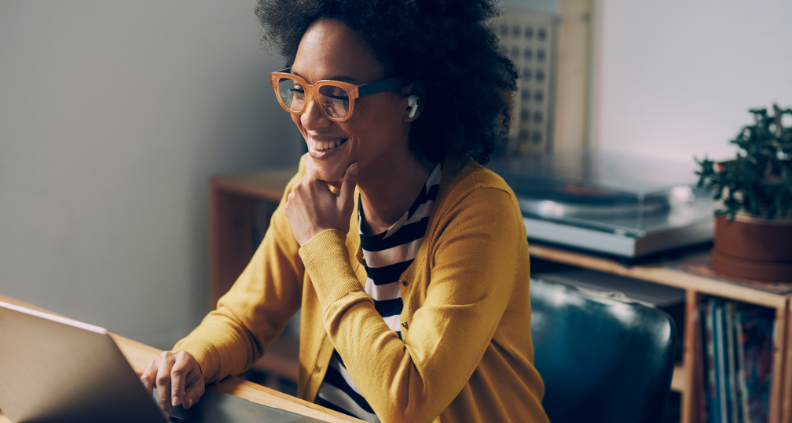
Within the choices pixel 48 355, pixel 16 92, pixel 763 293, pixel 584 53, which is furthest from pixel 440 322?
pixel 584 53

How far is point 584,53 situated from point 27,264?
5.88ft

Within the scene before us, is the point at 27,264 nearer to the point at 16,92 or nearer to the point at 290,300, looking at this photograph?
the point at 16,92

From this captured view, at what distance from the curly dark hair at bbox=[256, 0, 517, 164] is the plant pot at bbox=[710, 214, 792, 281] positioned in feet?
2.16

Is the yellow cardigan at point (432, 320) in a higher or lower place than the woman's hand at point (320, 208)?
lower

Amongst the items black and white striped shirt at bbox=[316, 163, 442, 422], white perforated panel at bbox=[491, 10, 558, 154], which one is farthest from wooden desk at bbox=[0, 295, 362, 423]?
white perforated panel at bbox=[491, 10, 558, 154]

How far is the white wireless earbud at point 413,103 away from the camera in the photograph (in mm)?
1021

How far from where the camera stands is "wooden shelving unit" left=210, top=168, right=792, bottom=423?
1436 mm

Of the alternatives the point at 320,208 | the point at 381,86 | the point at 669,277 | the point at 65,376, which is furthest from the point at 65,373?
the point at 669,277

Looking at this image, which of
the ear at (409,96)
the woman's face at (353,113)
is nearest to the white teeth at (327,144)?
the woman's face at (353,113)

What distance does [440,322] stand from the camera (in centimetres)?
91

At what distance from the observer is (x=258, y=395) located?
958mm

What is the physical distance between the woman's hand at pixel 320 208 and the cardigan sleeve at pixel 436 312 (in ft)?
0.08

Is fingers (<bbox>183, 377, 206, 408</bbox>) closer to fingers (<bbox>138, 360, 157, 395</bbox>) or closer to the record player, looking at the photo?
fingers (<bbox>138, 360, 157, 395</bbox>)

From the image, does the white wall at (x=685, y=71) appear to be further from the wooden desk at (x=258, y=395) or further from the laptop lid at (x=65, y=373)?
the laptop lid at (x=65, y=373)
